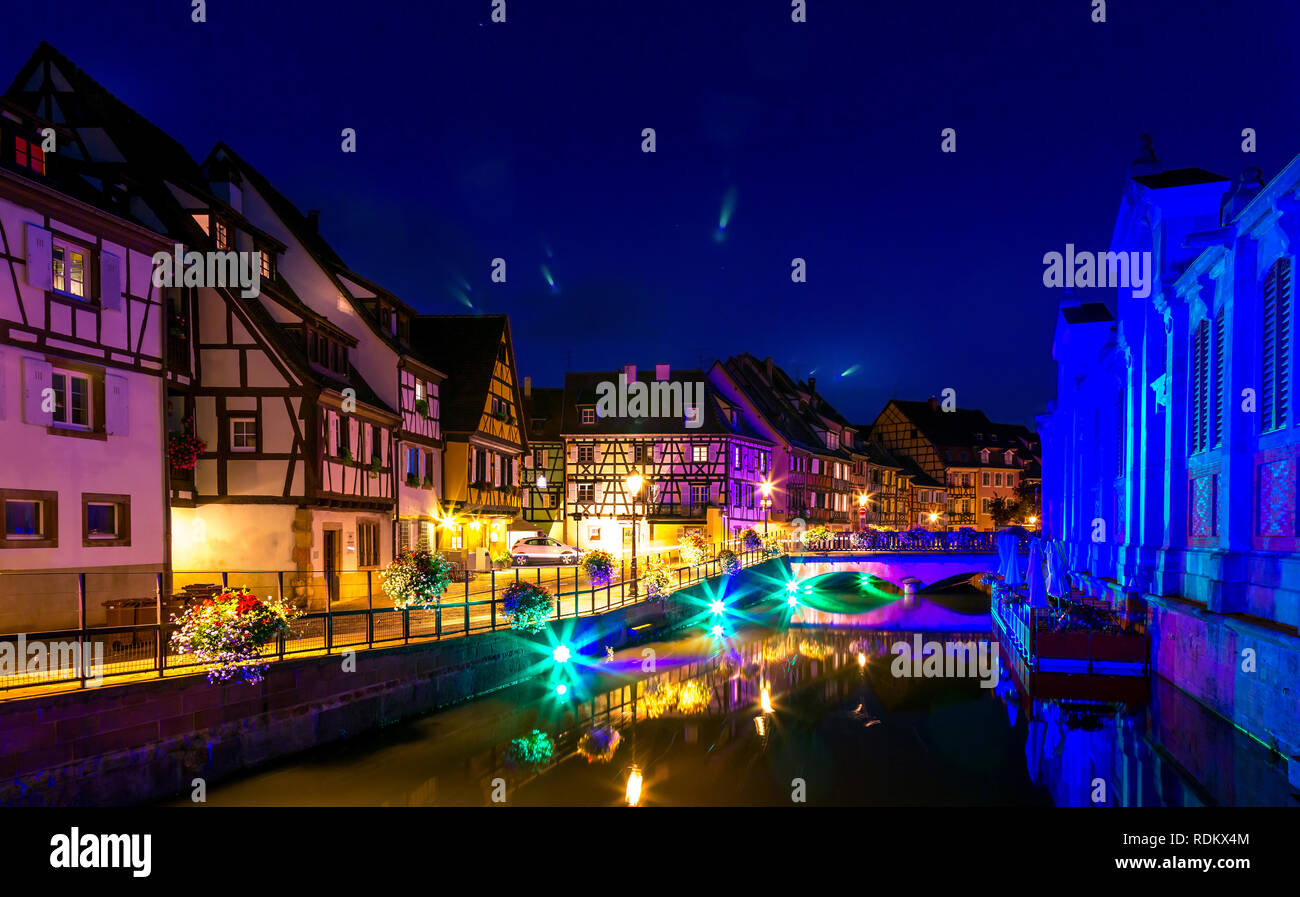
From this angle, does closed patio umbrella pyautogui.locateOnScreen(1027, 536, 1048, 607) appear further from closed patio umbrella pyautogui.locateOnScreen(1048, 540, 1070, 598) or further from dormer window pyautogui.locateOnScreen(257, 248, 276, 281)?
dormer window pyautogui.locateOnScreen(257, 248, 276, 281)

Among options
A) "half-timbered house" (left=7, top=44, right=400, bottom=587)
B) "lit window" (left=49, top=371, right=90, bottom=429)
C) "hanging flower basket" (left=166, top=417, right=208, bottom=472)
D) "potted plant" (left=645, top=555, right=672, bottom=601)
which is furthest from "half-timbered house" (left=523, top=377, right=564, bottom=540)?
"lit window" (left=49, top=371, right=90, bottom=429)

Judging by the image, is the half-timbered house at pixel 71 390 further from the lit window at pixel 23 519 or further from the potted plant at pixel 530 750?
the potted plant at pixel 530 750

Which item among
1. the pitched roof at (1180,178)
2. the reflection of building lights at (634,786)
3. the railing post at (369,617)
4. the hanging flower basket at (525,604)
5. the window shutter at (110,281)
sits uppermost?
the pitched roof at (1180,178)

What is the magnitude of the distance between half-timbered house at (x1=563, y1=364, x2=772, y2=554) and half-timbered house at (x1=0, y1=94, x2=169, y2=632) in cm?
3566

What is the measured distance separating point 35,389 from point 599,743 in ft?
42.3

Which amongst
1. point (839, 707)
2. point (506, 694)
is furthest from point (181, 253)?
point (839, 707)

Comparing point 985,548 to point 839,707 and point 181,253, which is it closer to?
point 839,707

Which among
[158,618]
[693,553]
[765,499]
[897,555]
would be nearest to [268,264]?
[158,618]

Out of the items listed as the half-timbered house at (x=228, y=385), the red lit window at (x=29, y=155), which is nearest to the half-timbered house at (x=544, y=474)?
the half-timbered house at (x=228, y=385)

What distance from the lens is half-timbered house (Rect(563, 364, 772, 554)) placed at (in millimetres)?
54281

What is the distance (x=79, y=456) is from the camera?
698 inches

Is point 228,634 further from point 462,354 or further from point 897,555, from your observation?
point 897,555

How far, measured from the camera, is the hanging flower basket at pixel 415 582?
19.3m

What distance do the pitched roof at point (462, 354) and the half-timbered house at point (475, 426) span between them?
1.6 inches
